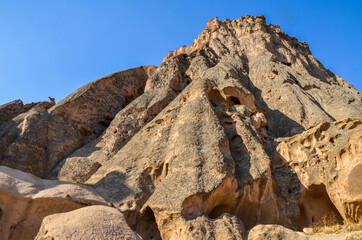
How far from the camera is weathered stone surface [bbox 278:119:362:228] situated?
9594 mm

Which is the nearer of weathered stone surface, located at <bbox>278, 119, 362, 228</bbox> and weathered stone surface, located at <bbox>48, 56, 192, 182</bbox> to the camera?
weathered stone surface, located at <bbox>278, 119, 362, 228</bbox>

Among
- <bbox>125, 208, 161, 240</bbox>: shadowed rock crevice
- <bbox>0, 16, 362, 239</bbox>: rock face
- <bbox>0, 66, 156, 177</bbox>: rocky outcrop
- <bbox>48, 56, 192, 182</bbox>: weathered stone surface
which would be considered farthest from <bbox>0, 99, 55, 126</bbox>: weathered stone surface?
<bbox>125, 208, 161, 240</bbox>: shadowed rock crevice

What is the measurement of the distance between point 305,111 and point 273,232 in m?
12.0

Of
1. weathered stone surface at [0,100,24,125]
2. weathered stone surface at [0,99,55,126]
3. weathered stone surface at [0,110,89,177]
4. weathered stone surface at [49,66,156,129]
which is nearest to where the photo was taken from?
weathered stone surface at [0,110,89,177]

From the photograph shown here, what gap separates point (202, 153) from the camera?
35.8 ft

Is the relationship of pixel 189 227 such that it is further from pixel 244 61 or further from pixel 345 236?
Result: pixel 244 61

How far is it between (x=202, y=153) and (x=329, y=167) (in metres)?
4.18

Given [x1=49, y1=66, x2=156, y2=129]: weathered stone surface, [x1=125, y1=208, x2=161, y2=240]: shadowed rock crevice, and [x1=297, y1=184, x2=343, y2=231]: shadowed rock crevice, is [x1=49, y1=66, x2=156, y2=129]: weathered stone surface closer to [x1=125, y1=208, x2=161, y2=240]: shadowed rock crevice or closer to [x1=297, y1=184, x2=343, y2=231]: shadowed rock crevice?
[x1=125, y1=208, x2=161, y2=240]: shadowed rock crevice

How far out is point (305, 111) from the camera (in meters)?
18.9

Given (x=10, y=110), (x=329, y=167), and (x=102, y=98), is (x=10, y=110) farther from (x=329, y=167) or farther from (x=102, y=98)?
(x=329, y=167)

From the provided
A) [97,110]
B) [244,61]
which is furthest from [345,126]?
[244,61]

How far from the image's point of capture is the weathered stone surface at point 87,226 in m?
6.98

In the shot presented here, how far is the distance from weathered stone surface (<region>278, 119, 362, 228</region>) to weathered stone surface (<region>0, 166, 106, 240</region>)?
7060 millimetres

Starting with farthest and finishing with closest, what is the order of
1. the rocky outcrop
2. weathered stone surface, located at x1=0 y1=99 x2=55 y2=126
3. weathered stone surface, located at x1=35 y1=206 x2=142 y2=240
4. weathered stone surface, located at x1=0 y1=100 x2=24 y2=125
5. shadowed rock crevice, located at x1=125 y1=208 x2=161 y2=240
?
weathered stone surface, located at x1=0 y1=99 x2=55 y2=126, weathered stone surface, located at x1=0 y1=100 x2=24 y2=125, the rocky outcrop, shadowed rock crevice, located at x1=125 y1=208 x2=161 y2=240, weathered stone surface, located at x1=35 y1=206 x2=142 y2=240
